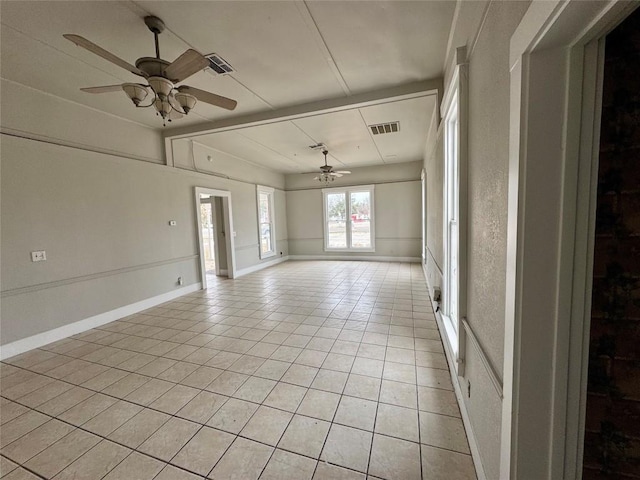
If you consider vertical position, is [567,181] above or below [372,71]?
below

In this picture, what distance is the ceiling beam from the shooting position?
10.6ft

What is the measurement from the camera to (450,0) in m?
2.00

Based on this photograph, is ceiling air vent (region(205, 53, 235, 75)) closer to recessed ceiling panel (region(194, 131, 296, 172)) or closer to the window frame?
recessed ceiling panel (region(194, 131, 296, 172))

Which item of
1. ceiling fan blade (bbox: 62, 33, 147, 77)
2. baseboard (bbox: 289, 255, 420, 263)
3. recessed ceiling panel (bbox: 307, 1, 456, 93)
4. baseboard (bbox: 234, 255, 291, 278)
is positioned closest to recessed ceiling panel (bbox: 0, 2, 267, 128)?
ceiling fan blade (bbox: 62, 33, 147, 77)

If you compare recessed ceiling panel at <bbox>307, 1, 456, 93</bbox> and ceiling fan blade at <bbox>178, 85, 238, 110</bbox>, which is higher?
recessed ceiling panel at <bbox>307, 1, 456, 93</bbox>

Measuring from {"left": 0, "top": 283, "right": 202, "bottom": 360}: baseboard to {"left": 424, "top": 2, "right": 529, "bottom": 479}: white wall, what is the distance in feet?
15.2

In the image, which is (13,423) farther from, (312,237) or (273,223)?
(312,237)

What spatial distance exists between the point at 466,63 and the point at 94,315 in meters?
5.20

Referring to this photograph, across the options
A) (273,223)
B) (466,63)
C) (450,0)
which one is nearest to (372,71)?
(450,0)

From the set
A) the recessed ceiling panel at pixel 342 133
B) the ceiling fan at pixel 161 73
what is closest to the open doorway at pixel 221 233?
the recessed ceiling panel at pixel 342 133

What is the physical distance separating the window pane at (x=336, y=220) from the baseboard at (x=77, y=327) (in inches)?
198

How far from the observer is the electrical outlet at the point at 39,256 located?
3.10m

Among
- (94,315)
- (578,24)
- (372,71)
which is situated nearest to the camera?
(578,24)

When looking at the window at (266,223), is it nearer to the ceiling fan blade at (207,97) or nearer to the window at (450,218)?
the ceiling fan blade at (207,97)
